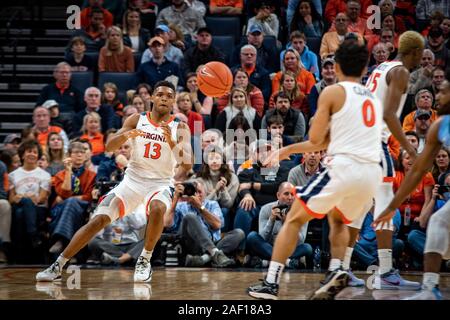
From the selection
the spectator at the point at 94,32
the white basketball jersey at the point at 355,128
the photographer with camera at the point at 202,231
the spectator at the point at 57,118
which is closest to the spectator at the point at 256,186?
the photographer with camera at the point at 202,231

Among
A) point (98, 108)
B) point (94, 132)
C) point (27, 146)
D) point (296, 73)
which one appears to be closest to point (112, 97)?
point (98, 108)

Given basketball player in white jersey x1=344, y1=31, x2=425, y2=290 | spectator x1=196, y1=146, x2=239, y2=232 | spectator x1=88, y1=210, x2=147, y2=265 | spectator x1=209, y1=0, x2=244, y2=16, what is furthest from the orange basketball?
spectator x1=209, y1=0, x2=244, y2=16

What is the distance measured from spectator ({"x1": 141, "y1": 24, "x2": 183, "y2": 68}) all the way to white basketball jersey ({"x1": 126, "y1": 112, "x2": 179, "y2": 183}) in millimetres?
4450

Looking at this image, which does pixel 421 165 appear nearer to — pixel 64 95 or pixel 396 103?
pixel 396 103

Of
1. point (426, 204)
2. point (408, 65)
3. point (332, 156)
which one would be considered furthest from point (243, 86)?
point (332, 156)

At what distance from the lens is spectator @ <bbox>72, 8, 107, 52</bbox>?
12.2 meters

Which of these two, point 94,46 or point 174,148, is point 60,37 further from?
point 174,148

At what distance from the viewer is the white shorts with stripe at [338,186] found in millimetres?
5105

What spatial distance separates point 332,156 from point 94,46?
780 cm

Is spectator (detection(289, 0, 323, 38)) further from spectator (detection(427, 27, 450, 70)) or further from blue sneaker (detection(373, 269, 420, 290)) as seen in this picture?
blue sneaker (detection(373, 269, 420, 290))

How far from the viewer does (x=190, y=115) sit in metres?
10.0

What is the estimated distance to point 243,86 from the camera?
33.4 ft

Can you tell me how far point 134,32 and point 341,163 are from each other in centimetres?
758
